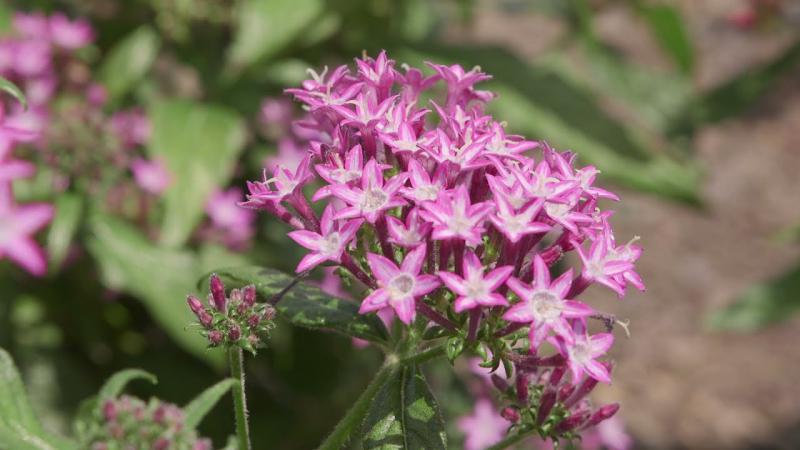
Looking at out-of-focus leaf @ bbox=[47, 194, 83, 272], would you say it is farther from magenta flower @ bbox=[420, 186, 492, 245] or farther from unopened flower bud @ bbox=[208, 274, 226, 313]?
magenta flower @ bbox=[420, 186, 492, 245]

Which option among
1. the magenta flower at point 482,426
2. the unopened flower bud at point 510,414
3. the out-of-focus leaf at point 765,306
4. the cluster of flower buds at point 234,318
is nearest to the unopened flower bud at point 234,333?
the cluster of flower buds at point 234,318

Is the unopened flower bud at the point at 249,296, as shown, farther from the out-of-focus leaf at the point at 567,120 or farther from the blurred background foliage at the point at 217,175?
the out-of-focus leaf at the point at 567,120

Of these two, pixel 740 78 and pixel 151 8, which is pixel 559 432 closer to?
pixel 151 8

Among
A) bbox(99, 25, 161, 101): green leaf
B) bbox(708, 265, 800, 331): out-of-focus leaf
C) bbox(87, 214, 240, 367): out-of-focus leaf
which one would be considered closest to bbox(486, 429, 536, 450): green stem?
bbox(87, 214, 240, 367): out-of-focus leaf

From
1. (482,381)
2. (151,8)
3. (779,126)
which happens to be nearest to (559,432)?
(482,381)

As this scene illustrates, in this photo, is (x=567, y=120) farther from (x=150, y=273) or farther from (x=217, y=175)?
(x=150, y=273)

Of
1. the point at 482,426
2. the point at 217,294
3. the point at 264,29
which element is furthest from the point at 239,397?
the point at 264,29

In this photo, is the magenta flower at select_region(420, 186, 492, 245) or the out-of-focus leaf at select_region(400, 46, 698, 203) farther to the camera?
the out-of-focus leaf at select_region(400, 46, 698, 203)
